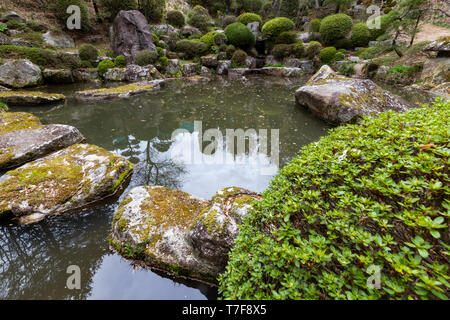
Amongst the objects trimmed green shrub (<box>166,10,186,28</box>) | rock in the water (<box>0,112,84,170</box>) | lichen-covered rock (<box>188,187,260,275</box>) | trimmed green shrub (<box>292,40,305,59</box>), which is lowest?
lichen-covered rock (<box>188,187,260,275</box>)

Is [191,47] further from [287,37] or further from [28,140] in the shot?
[28,140]

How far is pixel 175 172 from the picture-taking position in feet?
12.7

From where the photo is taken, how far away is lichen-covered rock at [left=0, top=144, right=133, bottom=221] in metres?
2.58

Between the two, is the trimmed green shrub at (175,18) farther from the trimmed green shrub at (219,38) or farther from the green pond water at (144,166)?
the green pond water at (144,166)

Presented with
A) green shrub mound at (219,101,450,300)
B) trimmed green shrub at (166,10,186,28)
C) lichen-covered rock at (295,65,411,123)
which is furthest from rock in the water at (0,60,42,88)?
trimmed green shrub at (166,10,186,28)

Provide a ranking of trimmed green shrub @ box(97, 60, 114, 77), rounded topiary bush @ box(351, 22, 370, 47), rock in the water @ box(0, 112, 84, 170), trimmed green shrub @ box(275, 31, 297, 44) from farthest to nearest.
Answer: trimmed green shrub @ box(275, 31, 297, 44) < rounded topiary bush @ box(351, 22, 370, 47) < trimmed green shrub @ box(97, 60, 114, 77) < rock in the water @ box(0, 112, 84, 170)

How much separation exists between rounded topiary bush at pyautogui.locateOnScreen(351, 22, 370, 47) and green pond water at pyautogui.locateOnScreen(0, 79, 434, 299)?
1156 cm

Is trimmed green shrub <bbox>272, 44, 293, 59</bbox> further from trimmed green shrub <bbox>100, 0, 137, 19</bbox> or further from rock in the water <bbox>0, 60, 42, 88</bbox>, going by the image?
rock in the water <bbox>0, 60, 42, 88</bbox>

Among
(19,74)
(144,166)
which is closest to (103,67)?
(19,74)

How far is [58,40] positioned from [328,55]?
66.2 ft

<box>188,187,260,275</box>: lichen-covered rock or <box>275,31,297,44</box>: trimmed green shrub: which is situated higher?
<box>275,31,297,44</box>: trimmed green shrub
